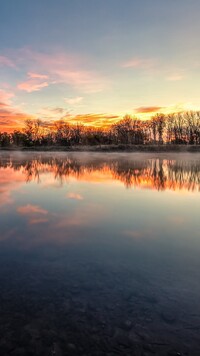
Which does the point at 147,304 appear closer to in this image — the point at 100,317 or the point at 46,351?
the point at 100,317

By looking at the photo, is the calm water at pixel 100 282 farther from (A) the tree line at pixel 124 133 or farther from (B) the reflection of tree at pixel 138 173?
(A) the tree line at pixel 124 133

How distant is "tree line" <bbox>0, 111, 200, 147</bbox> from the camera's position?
108 meters

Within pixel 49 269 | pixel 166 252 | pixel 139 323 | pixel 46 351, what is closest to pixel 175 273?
pixel 166 252

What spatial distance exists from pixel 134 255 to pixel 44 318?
2639mm

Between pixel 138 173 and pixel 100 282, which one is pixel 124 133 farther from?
pixel 100 282

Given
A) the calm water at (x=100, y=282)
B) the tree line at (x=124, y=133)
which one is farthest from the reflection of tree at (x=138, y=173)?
the tree line at (x=124, y=133)

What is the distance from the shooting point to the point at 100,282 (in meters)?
4.86

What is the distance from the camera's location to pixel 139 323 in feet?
12.4

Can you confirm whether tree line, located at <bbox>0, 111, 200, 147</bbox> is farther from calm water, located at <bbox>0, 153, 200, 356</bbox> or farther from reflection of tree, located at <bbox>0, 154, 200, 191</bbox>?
calm water, located at <bbox>0, 153, 200, 356</bbox>

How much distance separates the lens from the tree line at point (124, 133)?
108 m

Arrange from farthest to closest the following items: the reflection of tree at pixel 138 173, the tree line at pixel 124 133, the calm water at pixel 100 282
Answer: the tree line at pixel 124 133
the reflection of tree at pixel 138 173
the calm water at pixel 100 282

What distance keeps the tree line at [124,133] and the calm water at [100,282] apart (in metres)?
98.9

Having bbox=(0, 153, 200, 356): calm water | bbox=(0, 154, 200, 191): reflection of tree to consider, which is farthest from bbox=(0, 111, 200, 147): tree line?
bbox=(0, 153, 200, 356): calm water

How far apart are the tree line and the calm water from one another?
324 ft
